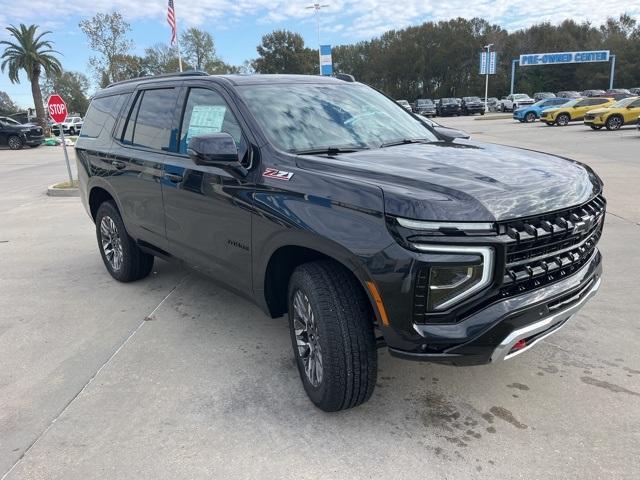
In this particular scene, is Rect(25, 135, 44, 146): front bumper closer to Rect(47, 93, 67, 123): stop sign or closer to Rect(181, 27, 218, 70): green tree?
Rect(47, 93, 67, 123): stop sign

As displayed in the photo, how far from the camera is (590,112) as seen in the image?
24.8 metres

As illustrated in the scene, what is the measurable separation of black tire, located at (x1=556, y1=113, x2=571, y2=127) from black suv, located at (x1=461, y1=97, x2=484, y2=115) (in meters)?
21.4

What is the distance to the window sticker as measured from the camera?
353 cm

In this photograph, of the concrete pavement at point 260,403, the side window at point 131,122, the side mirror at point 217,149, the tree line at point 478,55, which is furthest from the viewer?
the tree line at point 478,55

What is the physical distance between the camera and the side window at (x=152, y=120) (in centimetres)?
408

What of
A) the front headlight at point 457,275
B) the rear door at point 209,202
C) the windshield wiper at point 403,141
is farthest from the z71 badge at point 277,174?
the front headlight at point 457,275

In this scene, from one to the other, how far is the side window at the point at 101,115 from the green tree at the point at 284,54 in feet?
217

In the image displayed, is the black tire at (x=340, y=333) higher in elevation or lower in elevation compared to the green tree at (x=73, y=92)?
lower

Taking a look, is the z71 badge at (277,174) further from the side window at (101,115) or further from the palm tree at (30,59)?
the palm tree at (30,59)

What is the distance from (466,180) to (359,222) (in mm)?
573

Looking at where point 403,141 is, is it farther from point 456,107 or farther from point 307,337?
point 456,107

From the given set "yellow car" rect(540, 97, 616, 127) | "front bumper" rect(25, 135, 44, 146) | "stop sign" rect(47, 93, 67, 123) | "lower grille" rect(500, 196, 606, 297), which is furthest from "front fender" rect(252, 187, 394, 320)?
"front bumper" rect(25, 135, 44, 146)

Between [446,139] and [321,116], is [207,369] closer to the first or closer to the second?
[321,116]

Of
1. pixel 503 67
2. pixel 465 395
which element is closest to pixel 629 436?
pixel 465 395
